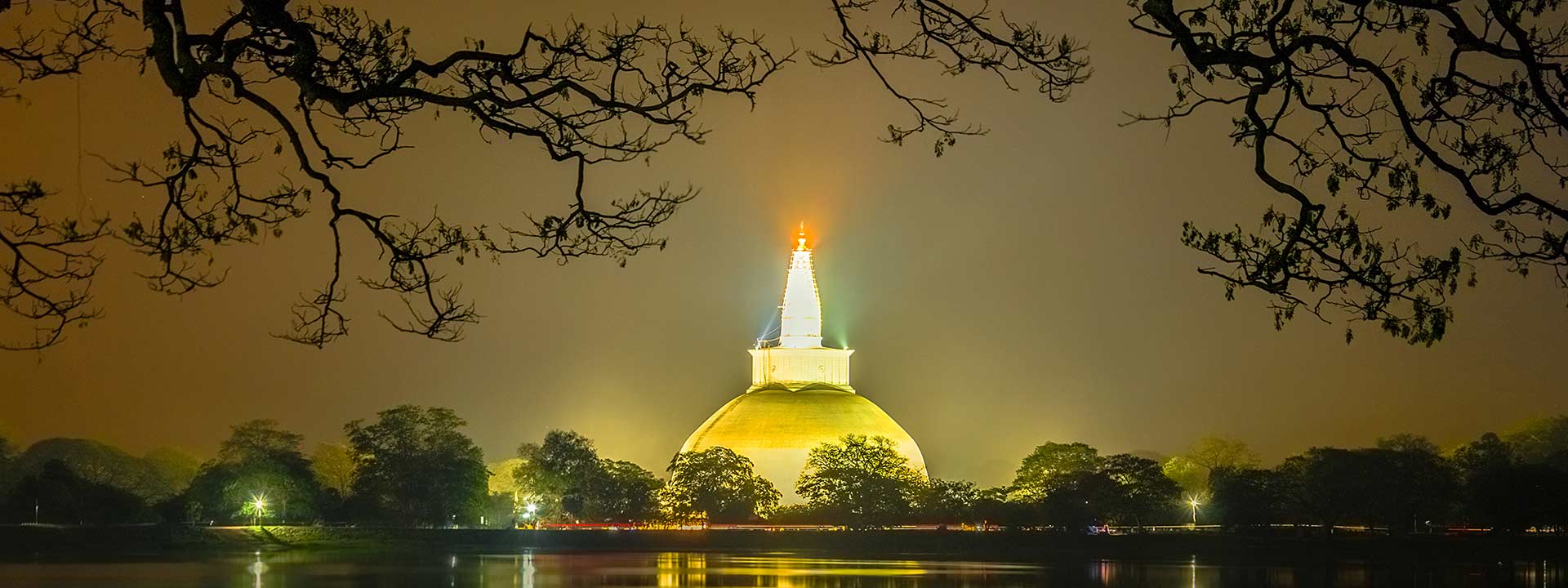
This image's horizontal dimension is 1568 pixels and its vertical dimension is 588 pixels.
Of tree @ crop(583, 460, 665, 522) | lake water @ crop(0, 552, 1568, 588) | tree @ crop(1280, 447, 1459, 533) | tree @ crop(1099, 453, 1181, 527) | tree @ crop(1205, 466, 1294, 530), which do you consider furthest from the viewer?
tree @ crop(583, 460, 665, 522)

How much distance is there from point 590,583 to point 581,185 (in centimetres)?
4535

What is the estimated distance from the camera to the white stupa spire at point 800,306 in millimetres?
144000

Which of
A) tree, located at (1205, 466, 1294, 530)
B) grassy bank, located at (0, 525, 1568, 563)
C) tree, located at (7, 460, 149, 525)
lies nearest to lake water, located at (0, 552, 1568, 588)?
grassy bank, located at (0, 525, 1568, 563)

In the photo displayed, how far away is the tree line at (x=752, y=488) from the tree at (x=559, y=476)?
0.09 metres

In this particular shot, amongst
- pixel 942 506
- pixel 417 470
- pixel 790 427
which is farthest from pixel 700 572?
pixel 790 427

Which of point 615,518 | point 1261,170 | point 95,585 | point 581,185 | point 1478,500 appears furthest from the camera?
point 615,518

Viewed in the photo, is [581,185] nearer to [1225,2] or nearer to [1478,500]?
[1225,2]

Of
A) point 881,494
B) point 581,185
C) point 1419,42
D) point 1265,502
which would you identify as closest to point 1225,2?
point 1419,42

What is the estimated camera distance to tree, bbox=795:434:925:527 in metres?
106

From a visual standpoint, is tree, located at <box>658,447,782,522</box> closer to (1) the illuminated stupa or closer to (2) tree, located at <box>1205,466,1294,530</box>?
(1) the illuminated stupa

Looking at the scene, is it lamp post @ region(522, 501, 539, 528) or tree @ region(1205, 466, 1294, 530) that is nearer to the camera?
tree @ region(1205, 466, 1294, 530)

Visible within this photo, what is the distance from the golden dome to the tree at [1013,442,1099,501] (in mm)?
21230

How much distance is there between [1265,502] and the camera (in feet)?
318

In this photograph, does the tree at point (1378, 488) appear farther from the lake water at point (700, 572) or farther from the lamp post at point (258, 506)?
the lamp post at point (258, 506)
